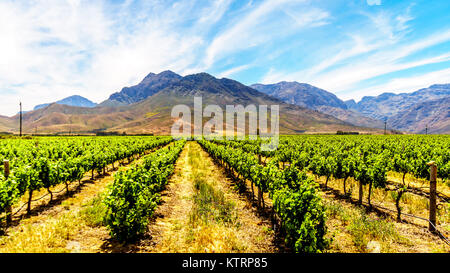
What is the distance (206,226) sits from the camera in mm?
8484

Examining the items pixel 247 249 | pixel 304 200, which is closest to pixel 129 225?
pixel 247 249

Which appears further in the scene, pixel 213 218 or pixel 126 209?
pixel 213 218

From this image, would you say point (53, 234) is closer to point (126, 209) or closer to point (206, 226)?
point (126, 209)

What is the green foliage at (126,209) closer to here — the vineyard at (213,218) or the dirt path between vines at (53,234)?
the vineyard at (213,218)

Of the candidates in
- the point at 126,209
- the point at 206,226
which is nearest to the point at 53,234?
the point at 126,209

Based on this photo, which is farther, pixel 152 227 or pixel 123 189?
pixel 152 227

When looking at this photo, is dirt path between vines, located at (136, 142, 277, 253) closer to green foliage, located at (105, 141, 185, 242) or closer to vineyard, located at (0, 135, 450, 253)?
vineyard, located at (0, 135, 450, 253)

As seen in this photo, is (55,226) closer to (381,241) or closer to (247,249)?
(247,249)

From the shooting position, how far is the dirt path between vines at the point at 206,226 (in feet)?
23.3

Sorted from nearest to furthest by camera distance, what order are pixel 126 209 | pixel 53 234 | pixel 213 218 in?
1. pixel 126 209
2. pixel 53 234
3. pixel 213 218

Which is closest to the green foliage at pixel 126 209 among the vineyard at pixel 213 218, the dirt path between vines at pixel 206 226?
the vineyard at pixel 213 218

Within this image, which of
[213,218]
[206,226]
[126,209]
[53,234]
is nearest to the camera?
[126,209]

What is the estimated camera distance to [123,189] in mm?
7520
